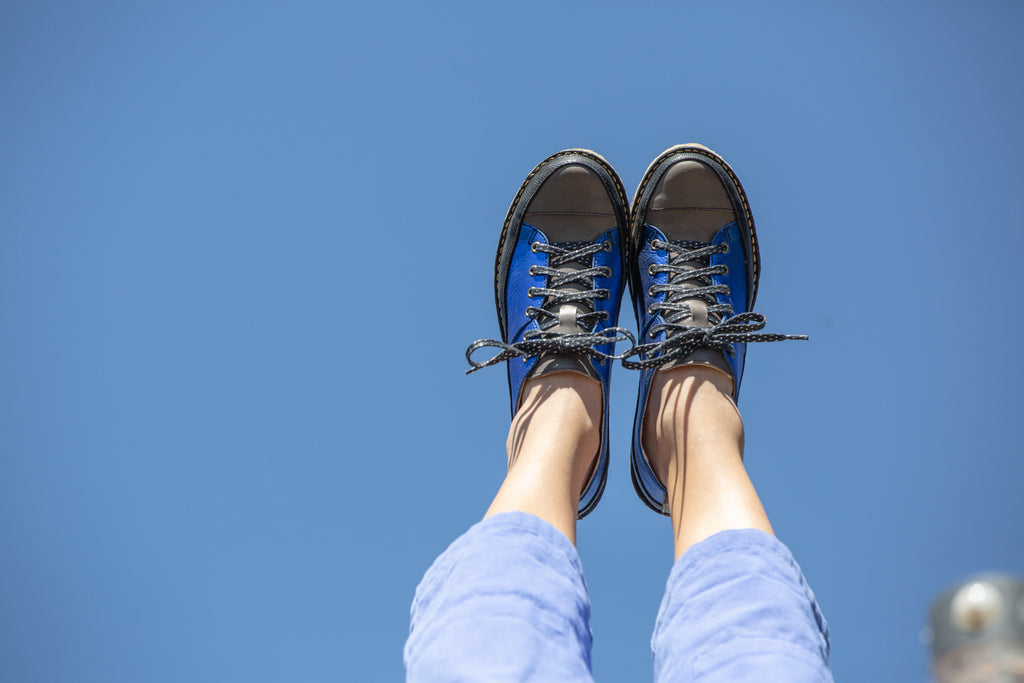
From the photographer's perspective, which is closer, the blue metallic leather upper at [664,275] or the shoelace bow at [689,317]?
the shoelace bow at [689,317]

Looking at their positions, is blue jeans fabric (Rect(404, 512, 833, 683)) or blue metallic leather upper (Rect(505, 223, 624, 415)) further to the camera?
blue metallic leather upper (Rect(505, 223, 624, 415))

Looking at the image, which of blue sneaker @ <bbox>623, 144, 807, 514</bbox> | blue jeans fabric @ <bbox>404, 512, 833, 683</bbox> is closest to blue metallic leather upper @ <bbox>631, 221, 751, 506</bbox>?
blue sneaker @ <bbox>623, 144, 807, 514</bbox>

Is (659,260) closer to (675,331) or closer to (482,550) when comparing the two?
(675,331)

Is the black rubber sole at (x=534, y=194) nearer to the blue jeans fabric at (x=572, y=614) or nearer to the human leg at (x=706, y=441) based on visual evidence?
the human leg at (x=706, y=441)

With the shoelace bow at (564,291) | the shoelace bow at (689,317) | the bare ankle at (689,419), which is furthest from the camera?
the shoelace bow at (564,291)

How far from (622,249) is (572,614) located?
90 centimetres

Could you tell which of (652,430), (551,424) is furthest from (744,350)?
(551,424)

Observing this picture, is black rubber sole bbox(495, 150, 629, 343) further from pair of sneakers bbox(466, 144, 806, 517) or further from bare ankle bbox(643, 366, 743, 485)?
bare ankle bbox(643, 366, 743, 485)

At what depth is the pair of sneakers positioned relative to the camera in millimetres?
1349

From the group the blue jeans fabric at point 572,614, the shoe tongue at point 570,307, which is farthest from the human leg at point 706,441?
the shoe tongue at point 570,307

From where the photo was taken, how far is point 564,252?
1.40m

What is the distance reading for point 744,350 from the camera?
1318mm

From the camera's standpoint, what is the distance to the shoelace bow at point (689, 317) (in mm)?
1187

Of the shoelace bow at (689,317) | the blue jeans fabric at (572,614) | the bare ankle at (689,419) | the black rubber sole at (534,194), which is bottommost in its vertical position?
the blue jeans fabric at (572,614)
